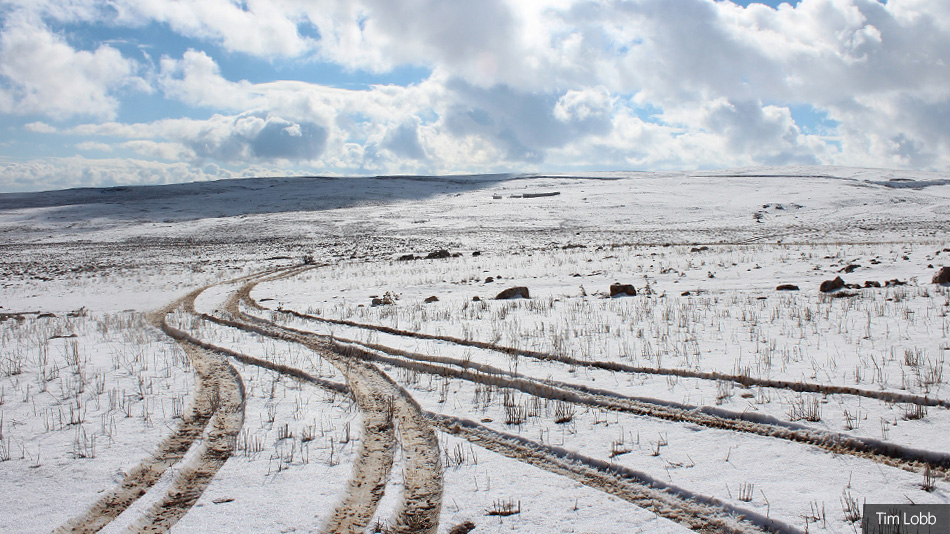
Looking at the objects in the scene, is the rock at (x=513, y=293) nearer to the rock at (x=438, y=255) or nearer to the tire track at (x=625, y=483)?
the tire track at (x=625, y=483)

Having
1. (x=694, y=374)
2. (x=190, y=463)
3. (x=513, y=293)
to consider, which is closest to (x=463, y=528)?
(x=190, y=463)

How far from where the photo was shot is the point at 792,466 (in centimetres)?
468

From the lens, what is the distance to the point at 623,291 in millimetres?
15055

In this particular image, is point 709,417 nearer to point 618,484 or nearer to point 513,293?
point 618,484

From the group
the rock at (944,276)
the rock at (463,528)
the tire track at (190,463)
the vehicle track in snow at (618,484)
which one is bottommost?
the tire track at (190,463)

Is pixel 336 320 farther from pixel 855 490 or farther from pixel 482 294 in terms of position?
pixel 855 490

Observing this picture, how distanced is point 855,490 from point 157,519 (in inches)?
216

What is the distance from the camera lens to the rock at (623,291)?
1494 cm

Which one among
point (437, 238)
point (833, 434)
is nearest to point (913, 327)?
point (833, 434)

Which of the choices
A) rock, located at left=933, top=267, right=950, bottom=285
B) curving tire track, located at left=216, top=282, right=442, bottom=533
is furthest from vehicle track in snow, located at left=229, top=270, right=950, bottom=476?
rock, located at left=933, top=267, right=950, bottom=285

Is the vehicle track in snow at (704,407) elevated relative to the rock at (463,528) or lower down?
elevated

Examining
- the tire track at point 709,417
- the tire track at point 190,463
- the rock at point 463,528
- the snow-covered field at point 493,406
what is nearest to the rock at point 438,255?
the snow-covered field at point 493,406

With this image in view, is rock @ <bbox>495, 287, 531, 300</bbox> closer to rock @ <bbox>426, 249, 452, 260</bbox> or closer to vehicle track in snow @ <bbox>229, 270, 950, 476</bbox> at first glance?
vehicle track in snow @ <bbox>229, 270, 950, 476</bbox>

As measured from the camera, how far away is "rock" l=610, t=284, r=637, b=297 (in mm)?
14938
